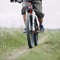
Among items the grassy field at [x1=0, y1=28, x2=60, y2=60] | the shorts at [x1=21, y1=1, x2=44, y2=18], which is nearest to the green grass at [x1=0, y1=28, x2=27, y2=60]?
the grassy field at [x1=0, y1=28, x2=60, y2=60]

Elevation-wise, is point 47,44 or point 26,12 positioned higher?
point 26,12

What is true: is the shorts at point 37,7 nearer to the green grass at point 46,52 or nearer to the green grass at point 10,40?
the green grass at point 46,52

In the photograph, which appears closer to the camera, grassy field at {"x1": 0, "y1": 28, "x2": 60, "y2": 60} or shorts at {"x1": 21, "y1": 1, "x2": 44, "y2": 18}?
grassy field at {"x1": 0, "y1": 28, "x2": 60, "y2": 60}

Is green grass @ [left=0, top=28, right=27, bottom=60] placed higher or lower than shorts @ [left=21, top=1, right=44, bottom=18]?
lower

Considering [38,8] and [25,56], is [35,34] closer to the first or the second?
[38,8]

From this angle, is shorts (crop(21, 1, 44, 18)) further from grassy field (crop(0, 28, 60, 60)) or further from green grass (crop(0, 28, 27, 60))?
green grass (crop(0, 28, 27, 60))

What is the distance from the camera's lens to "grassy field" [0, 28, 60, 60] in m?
8.83

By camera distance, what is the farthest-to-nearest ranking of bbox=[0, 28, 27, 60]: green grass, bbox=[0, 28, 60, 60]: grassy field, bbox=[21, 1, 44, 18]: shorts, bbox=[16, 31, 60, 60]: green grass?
bbox=[0, 28, 27, 60]: green grass < bbox=[21, 1, 44, 18]: shorts < bbox=[0, 28, 60, 60]: grassy field < bbox=[16, 31, 60, 60]: green grass

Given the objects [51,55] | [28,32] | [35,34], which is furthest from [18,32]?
[51,55]

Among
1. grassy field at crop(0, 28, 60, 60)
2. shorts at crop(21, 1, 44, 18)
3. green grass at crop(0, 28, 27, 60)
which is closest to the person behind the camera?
grassy field at crop(0, 28, 60, 60)

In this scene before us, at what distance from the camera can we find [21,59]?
28.6 ft

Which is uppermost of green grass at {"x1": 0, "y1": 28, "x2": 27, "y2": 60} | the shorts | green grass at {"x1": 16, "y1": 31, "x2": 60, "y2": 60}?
the shorts

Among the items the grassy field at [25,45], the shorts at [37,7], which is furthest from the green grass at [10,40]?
the shorts at [37,7]

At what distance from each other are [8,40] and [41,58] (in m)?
3.18
